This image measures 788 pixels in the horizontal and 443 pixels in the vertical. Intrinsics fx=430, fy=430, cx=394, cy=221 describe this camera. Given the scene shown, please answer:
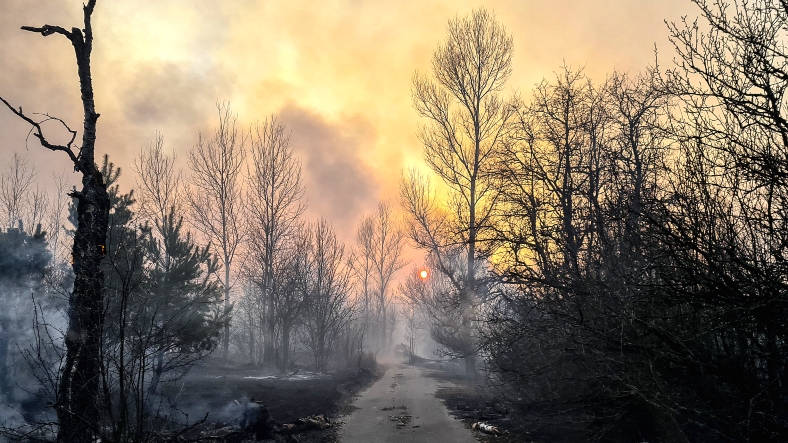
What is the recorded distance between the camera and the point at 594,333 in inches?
229

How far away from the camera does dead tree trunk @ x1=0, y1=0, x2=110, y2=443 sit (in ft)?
17.0

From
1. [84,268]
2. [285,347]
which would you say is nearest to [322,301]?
[285,347]

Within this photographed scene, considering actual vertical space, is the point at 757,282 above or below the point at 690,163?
below

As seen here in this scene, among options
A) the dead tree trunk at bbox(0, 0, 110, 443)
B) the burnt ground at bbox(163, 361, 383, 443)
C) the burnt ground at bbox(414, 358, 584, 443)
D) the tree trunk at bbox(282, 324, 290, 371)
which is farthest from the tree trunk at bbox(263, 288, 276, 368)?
the dead tree trunk at bbox(0, 0, 110, 443)

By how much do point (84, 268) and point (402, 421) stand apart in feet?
30.8

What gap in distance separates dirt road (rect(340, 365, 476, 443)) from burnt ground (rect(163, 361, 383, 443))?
0.58 metres

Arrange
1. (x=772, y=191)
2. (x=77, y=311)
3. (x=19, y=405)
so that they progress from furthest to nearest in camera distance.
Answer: (x=19, y=405)
(x=77, y=311)
(x=772, y=191)

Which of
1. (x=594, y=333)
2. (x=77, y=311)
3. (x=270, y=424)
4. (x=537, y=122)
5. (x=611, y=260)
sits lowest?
(x=270, y=424)

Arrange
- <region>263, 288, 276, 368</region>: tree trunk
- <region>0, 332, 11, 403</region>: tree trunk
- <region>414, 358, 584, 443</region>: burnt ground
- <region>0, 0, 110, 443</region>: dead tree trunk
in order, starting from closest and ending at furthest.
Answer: <region>0, 0, 110, 443</region>: dead tree trunk < <region>414, 358, 584, 443</region>: burnt ground < <region>0, 332, 11, 403</region>: tree trunk < <region>263, 288, 276, 368</region>: tree trunk

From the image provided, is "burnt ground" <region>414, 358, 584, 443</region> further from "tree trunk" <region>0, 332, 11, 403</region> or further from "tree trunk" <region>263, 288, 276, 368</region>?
"tree trunk" <region>0, 332, 11, 403</region>

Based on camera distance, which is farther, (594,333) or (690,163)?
(594,333)

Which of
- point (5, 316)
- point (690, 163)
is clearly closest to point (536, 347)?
point (690, 163)

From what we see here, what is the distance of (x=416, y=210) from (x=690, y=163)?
59.1 feet

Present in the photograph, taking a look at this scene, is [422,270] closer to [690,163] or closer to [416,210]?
[690,163]
